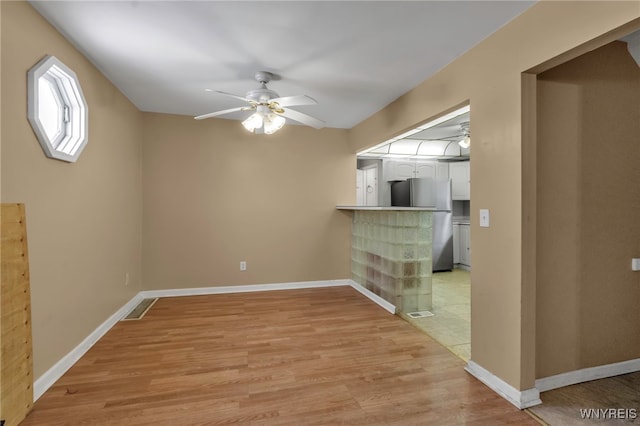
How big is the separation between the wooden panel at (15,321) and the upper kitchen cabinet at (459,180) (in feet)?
19.8

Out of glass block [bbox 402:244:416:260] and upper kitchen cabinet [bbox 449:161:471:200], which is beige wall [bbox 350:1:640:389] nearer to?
glass block [bbox 402:244:416:260]

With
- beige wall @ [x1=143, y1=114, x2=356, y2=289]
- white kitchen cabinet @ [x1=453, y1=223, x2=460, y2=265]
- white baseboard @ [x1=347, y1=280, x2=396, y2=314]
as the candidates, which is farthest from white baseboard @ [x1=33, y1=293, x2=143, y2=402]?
white kitchen cabinet @ [x1=453, y1=223, x2=460, y2=265]

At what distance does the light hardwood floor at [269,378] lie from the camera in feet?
5.68

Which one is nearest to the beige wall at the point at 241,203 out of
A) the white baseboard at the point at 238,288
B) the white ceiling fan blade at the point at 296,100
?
the white baseboard at the point at 238,288

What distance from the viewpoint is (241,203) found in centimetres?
421

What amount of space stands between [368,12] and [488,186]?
1375 mm

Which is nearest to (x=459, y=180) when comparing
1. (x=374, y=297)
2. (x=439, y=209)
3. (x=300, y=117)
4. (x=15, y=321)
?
(x=439, y=209)

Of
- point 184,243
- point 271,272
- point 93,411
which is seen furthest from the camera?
point 271,272

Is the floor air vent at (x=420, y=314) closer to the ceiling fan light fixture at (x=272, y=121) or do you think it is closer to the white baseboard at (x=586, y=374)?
the white baseboard at (x=586, y=374)

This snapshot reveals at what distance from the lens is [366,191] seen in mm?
5992

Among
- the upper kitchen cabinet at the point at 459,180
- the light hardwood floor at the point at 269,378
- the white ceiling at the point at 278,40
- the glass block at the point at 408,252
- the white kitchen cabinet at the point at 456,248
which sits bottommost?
the light hardwood floor at the point at 269,378

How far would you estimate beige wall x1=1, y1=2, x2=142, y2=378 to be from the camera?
5.66 feet

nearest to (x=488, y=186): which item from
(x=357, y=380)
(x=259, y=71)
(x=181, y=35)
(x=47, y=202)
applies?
(x=357, y=380)

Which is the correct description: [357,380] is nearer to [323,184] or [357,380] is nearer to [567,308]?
[567,308]
